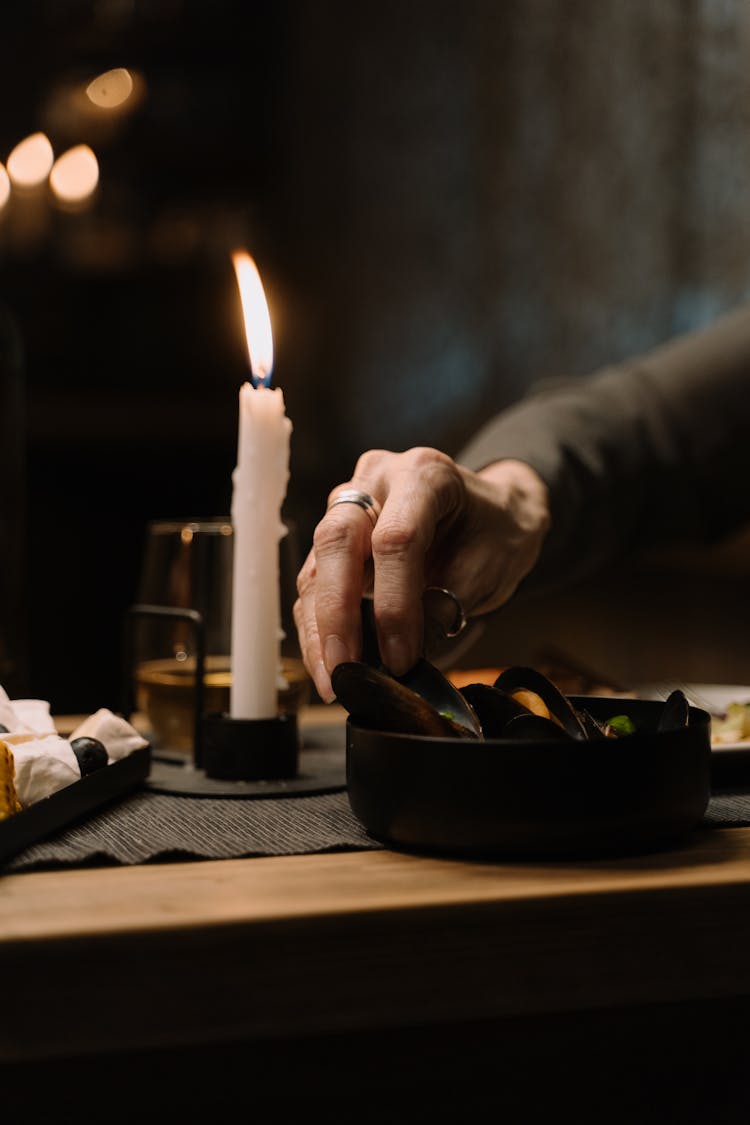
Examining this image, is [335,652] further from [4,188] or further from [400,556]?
[4,188]

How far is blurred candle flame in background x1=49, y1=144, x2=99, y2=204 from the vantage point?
3080mm

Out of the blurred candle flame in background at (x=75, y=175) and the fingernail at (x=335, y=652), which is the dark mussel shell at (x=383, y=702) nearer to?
the fingernail at (x=335, y=652)

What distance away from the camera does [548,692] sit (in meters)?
0.69

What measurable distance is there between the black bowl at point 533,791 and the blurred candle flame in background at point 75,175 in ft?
9.21

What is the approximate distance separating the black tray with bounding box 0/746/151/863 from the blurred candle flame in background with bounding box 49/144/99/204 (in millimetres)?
2633

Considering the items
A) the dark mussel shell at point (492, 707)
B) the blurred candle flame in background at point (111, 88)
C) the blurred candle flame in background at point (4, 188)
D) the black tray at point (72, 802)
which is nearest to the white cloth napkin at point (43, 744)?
the black tray at point (72, 802)

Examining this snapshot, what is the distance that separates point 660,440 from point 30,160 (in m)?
2.04

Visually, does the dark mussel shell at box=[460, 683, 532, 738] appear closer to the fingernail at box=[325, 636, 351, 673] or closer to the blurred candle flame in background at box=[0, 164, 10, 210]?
the fingernail at box=[325, 636, 351, 673]

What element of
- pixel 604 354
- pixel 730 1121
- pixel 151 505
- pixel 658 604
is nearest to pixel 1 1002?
pixel 730 1121

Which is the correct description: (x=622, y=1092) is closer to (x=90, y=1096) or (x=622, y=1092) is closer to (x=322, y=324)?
(x=90, y=1096)

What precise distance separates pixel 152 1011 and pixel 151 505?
9.06 feet

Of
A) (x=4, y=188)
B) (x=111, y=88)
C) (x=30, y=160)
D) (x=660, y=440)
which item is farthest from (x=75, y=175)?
(x=660, y=440)

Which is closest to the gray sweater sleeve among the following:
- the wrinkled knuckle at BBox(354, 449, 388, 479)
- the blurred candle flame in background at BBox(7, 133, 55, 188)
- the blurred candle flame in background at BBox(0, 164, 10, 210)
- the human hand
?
the human hand

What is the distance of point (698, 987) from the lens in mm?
537
